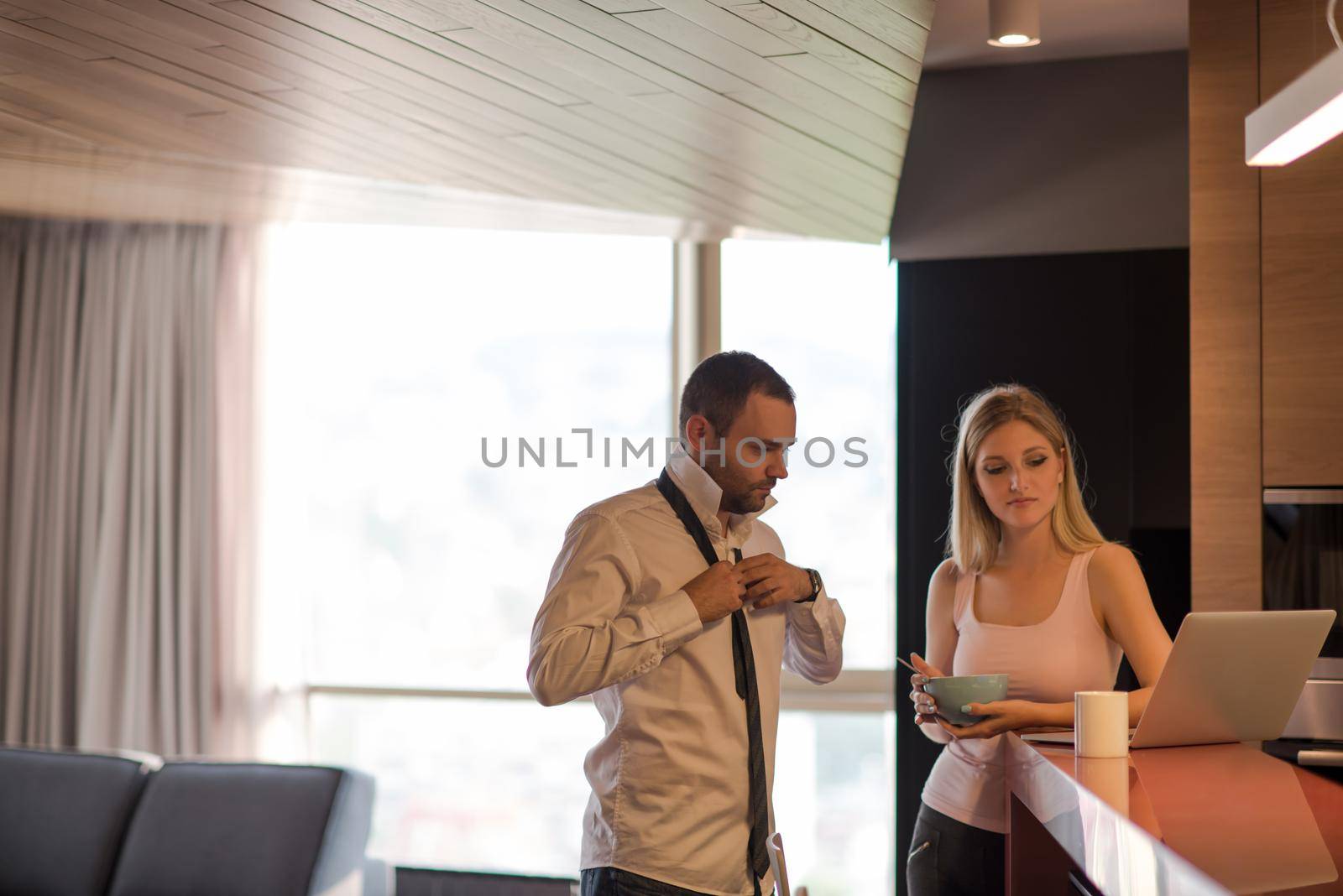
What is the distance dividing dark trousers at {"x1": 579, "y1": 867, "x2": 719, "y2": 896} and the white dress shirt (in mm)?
10

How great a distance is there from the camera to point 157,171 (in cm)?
348

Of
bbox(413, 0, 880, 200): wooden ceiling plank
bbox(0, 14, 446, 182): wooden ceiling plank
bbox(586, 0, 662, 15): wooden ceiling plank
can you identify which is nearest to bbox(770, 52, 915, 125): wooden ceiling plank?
bbox(413, 0, 880, 200): wooden ceiling plank

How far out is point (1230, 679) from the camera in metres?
1.70

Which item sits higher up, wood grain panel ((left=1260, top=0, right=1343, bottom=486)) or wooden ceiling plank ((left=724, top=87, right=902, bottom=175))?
wooden ceiling plank ((left=724, top=87, right=902, bottom=175))

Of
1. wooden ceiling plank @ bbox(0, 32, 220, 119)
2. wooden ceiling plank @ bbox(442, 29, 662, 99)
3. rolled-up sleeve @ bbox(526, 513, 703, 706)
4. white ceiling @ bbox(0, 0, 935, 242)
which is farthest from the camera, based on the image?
wooden ceiling plank @ bbox(0, 32, 220, 119)

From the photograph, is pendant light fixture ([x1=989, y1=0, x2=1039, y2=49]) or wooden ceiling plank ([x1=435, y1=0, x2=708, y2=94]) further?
pendant light fixture ([x1=989, y1=0, x2=1039, y2=49])

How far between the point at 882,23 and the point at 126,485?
3.87 m

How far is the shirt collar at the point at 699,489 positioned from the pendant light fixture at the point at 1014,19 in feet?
5.26

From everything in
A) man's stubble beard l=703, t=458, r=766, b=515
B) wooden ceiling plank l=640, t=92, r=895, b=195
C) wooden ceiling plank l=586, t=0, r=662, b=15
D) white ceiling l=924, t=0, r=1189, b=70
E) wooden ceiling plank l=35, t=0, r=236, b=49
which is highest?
white ceiling l=924, t=0, r=1189, b=70

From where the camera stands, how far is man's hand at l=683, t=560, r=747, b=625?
193 cm

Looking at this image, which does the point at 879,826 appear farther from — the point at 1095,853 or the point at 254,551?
the point at 1095,853

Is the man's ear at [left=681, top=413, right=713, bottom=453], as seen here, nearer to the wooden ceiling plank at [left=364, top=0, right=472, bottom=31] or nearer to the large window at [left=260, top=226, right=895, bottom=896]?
the wooden ceiling plank at [left=364, top=0, right=472, bottom=31]

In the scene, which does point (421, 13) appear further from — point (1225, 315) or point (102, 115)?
point (1225, 315)

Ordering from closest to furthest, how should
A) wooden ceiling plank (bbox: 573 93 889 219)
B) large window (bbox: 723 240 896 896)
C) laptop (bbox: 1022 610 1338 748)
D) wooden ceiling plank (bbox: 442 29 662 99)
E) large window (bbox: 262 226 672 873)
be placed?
laptop (bbox: 1022 610 1338 748) < wooden ceiling plank (bbox: 442 29 662 99) < wooden ceiling plank (bbox: 573 93 889 219) < large window (bbox: 723 240 896 896) < large window (bbox: 262 226 672 873)
